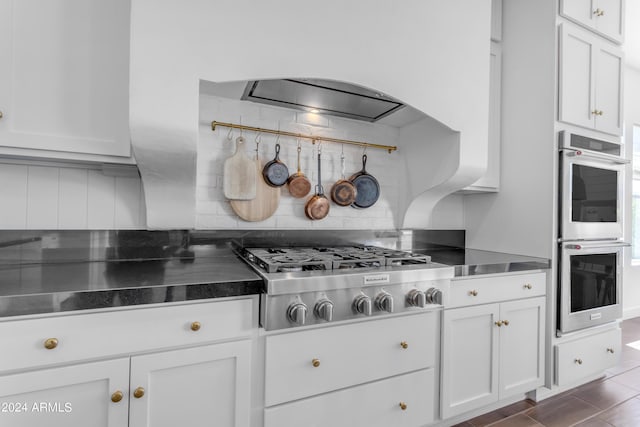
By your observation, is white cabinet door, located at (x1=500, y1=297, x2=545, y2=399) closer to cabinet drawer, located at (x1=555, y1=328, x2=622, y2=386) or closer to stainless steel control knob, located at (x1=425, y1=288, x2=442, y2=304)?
cabinet drawer, located at (x1=555, y1=328, x2=622, y2=386)

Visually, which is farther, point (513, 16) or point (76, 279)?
point (513, 16)

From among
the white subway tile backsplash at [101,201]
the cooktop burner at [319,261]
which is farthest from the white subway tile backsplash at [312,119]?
the white subway tile backsplash at [101,201]

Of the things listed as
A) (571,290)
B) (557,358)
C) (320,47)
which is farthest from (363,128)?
(557,358)

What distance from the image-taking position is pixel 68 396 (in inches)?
38.2

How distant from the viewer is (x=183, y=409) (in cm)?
110

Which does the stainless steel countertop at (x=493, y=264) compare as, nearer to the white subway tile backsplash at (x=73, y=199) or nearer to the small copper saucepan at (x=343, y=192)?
the small copper saucepan at (x=343, y=192)

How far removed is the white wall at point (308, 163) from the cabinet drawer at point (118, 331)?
2.20 ft

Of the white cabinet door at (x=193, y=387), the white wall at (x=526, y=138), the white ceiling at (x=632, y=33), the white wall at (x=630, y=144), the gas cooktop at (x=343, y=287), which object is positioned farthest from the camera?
the white wall at (x=630, y=144)

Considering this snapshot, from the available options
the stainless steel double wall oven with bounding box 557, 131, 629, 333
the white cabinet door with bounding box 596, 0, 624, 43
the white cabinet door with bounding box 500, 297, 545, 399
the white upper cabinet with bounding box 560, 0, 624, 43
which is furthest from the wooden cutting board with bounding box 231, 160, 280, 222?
the white cabinet door with bounding box 596, 0, 624, 43

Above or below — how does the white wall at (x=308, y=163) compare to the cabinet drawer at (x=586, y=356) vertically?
above

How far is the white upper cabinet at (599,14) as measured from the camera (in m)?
2.00

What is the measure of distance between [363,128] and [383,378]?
4.77ft

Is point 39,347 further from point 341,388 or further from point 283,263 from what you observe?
point 341,388

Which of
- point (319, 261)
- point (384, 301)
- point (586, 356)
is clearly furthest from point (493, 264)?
point (586, 356)
